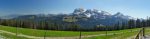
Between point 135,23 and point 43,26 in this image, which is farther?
point 135,23

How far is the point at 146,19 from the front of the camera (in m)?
162

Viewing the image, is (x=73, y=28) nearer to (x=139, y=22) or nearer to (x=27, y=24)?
(x=27, y=24)

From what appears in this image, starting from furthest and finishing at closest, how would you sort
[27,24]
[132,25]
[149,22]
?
1. [132,25]
2. [149,22]
3. [27,24]

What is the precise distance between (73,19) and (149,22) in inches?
4773

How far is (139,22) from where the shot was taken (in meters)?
184

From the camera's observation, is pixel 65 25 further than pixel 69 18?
Yes

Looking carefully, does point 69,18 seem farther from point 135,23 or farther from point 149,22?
point 135,23

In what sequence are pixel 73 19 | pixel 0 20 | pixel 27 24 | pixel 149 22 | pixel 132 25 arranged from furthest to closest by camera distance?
pixel 132 25 → pixel 149 22 → pixel 27 24 → pixel 0 20 → pixel 73 19

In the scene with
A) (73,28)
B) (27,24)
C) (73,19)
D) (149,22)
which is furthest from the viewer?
(149,22)

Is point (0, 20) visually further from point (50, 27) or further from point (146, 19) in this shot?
point (146, 19)

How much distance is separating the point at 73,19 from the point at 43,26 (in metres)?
103

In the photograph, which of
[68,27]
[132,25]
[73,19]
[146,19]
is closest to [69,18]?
[73,19]

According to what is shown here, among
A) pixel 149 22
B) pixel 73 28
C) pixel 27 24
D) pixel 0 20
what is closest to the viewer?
pixel 0 20

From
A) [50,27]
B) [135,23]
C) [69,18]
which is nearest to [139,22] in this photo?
[135,23]
